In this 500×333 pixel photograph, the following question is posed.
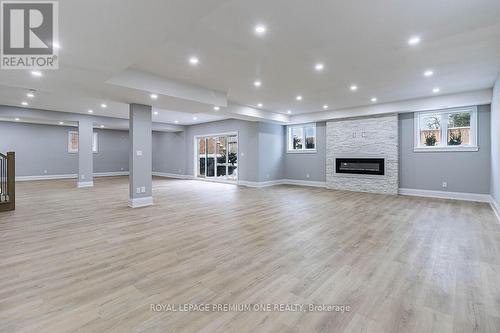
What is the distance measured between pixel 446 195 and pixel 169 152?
41.2ft

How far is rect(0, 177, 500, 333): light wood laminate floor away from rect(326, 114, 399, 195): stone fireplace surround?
9.25 feet

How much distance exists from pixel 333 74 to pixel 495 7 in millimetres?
2457

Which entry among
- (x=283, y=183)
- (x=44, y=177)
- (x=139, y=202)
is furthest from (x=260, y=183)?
(x=44, y=177)

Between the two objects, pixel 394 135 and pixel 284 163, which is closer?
pixel 394 135

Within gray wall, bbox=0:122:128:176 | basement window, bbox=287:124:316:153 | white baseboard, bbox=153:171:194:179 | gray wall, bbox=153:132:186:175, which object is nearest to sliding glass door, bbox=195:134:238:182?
white baseboard, bbox=153:171:194:179

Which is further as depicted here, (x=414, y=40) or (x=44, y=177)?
(x=44, y=177)

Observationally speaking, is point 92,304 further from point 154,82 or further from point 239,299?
point 154,82

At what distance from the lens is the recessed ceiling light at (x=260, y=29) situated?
3.05 metres

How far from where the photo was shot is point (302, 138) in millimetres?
10281

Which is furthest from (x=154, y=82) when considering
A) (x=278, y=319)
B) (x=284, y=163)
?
(x=284, y=163)

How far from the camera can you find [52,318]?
183 centimetres

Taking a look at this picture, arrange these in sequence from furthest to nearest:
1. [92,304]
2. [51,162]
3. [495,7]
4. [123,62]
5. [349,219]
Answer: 1. [51,162]
2. [349,219]
3. [123,62]
4. [495,7]
5. [92,304]

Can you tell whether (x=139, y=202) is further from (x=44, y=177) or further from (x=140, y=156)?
(x=44, y=177)

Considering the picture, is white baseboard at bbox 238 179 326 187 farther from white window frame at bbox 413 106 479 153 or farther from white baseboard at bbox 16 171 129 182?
white baseboard at bbox 16 171 129 182
